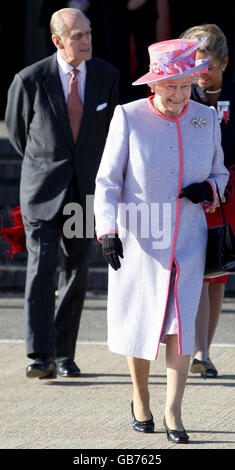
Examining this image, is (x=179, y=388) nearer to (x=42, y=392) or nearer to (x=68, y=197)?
(x=42, y=392)

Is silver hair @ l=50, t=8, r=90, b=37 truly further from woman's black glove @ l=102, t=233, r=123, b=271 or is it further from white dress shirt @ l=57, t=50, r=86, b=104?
woman's black glove @ l=102, t=233, r=123, b=271

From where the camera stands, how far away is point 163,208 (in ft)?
18.4

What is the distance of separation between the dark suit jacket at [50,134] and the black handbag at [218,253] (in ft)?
4.60

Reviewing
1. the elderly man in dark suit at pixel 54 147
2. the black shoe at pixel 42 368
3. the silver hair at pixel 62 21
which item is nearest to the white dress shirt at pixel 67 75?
the elderly man in dark suit at pixel 54 147

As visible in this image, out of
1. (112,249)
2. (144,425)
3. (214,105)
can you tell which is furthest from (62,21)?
(144,425)

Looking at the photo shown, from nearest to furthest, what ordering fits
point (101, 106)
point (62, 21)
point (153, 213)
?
point (153, 213) < point (62, 21) < point (101, 106)

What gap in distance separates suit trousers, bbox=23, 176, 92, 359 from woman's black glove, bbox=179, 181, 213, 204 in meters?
1.46

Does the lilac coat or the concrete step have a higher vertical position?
the lilac coat

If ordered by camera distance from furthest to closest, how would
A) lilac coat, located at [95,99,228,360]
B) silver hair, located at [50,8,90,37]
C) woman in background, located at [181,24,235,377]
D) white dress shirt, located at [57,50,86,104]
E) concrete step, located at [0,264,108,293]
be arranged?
concrete step, located at [0,264,108,293] < white dress shirt, located at [57,50,86,104] < silver hair, located at [50,8,90,37] < woman in background, located at [181,24,235,377] < lilac coat, located at [95,99,228,360]

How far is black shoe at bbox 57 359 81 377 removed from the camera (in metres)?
6.97

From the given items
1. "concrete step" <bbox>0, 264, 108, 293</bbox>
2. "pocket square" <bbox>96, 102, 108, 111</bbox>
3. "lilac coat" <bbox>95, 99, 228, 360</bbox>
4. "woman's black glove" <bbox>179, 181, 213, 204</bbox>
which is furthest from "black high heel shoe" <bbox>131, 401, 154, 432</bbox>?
"concrete step" <bbox>0, 264, 108, 293</bbox>

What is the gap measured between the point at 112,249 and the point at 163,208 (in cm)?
32

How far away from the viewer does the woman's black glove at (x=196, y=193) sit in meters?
5.55

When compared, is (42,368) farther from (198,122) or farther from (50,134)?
(198,122)
